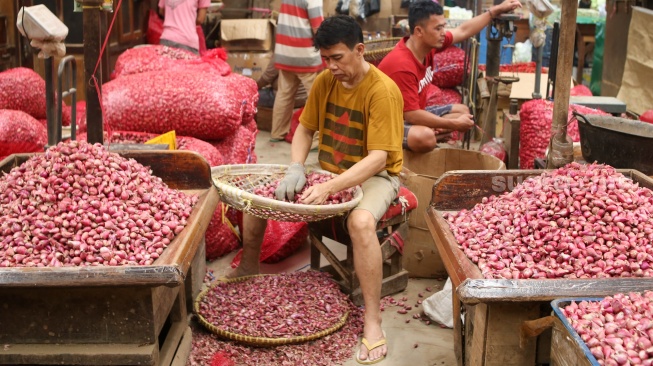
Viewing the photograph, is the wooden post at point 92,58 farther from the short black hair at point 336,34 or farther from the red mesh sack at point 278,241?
the red mesh sack at point 278,241

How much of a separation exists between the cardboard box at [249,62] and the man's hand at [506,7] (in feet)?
13.6

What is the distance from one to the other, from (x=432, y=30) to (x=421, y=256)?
4.66ft

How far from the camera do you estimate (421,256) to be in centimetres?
475

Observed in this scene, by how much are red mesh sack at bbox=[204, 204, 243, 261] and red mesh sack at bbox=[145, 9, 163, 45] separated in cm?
402

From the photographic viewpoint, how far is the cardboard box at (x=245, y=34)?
927 cm

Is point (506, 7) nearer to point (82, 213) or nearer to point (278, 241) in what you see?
point (278, 241)

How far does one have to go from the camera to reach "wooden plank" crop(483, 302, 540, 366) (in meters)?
2.71

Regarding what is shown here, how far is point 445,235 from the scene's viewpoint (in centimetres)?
324

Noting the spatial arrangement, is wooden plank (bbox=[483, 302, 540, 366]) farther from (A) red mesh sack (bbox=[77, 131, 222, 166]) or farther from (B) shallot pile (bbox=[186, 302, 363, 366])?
(A) red mesh sack (bbox=[77, 131, 222, 166])

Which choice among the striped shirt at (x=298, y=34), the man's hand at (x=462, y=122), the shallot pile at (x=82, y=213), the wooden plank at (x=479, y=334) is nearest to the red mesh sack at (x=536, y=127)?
the man's hand at (x=462, y=122)

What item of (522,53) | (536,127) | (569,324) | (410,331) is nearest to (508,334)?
(569,324)

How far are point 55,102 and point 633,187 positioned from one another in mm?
2681

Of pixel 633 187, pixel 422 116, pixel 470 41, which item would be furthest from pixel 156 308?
pixel 470 41

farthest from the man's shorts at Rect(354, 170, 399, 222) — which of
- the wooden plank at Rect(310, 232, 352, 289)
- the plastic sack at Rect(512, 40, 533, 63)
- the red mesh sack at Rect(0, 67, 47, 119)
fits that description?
the plastic sack at Rect(512, 40, 533, 63)
